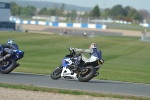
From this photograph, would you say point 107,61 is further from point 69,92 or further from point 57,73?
point 69,92

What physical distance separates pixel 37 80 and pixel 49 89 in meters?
2.58

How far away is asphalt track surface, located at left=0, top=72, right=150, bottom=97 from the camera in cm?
1496

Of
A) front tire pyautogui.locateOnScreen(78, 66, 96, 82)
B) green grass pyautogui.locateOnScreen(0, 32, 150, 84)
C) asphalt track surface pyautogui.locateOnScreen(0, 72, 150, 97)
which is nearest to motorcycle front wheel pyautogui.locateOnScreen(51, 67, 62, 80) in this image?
asphalt track surface pyautogui.locateOnScreen(0, 72, 150, 97)

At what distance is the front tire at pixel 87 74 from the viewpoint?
16.1m

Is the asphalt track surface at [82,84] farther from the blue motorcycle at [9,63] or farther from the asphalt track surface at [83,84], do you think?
the blue motorcycle at [9,63]

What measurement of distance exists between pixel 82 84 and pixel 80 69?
2.11ft

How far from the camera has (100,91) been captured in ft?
47.9

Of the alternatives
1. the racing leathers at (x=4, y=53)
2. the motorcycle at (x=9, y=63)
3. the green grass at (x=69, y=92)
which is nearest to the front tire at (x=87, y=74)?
the green grass at (x=69, y=92)

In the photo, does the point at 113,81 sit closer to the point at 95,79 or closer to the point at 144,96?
the point at 95,79

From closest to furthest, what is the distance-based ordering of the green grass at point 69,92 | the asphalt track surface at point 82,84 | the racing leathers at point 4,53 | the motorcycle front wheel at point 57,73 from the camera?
Answer: the green grass at point 69,92
the asphalt track surface at point 82,84
the motorcycle front wheel at point 57,73
the racing leathers at point 4,53

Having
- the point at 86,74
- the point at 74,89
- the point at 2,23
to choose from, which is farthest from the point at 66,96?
the point at 2,23

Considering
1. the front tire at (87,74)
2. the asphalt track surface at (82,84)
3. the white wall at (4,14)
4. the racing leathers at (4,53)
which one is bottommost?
the white wall at (4,14)

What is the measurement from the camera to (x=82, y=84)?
15977 mm

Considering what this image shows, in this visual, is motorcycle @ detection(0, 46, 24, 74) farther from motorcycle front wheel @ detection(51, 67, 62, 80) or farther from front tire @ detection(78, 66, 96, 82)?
front tire @ detection(78, 66, 96, 82)
